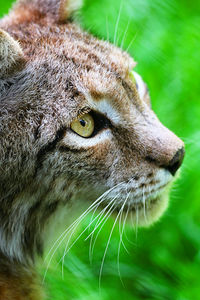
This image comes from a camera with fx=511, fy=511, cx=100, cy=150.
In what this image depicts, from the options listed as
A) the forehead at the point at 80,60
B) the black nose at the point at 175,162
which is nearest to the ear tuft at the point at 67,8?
the forehead at the point at 80,60

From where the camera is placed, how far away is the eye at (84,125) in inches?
134

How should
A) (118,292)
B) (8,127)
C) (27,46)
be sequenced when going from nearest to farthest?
(8,127) < (27,46) < (118,292)

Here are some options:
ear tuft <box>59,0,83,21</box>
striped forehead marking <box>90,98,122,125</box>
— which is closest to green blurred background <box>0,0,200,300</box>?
ear tuft <box>59,0,83,21</box>

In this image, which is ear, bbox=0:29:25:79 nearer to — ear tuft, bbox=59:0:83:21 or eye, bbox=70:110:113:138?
eye, bbox=70:110:113:138

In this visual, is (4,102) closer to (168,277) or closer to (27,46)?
(27,46)

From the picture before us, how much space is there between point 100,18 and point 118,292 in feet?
11.3

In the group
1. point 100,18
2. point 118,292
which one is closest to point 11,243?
point 118,292

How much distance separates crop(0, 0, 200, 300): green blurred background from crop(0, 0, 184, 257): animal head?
689 millimetres

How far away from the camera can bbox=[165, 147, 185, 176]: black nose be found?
357 centimetres

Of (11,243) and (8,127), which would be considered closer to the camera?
(8,127)

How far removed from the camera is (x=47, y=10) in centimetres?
416

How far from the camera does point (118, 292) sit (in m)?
4.42

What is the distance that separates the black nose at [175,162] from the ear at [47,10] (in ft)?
4.78

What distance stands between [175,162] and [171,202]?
55.6 inches
